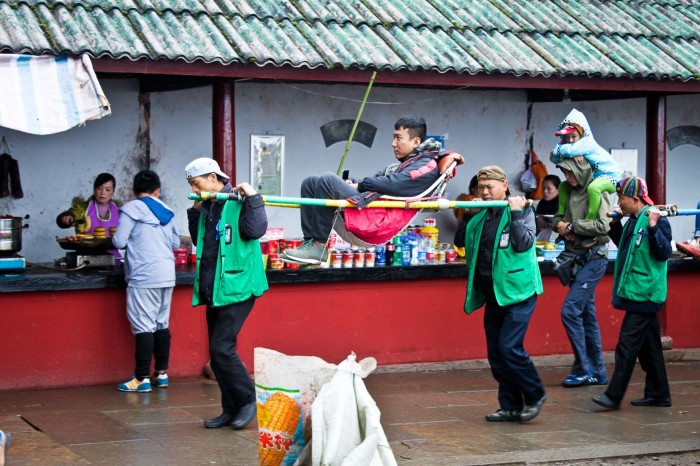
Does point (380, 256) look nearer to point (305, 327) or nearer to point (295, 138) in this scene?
point (305, 327)

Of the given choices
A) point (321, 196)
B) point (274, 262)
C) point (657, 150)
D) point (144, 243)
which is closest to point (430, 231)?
point (274, 262)

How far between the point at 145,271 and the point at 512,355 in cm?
332

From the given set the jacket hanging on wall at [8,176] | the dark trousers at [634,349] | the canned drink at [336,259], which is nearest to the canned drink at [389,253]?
the canned drink at [336,259]

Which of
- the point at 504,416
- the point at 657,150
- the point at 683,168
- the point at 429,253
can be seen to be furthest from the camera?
the point at 683,168

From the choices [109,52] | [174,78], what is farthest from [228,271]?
[174,78]

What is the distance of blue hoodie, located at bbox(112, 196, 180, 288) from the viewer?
9.96 m

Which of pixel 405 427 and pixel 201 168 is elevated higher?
pixel 201 168

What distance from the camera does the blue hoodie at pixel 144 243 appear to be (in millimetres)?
9961

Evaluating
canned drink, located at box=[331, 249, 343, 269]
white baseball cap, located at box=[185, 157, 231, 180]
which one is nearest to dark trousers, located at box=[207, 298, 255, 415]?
white baseball cap, located at box=[185, 157, 231, 180]

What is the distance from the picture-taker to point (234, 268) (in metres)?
8.20

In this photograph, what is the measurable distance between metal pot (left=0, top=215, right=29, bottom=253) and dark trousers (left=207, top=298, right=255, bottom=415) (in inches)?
113

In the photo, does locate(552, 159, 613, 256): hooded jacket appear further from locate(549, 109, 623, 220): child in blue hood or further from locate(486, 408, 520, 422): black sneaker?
locate(486, 408, 520, 422): black sneaker

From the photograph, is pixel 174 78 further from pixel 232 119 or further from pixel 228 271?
pixel 228 271

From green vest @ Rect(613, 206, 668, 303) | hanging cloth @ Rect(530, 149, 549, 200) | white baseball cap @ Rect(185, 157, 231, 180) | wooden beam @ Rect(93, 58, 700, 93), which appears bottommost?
green vest @ Rect(613, 206, 668, 303)
